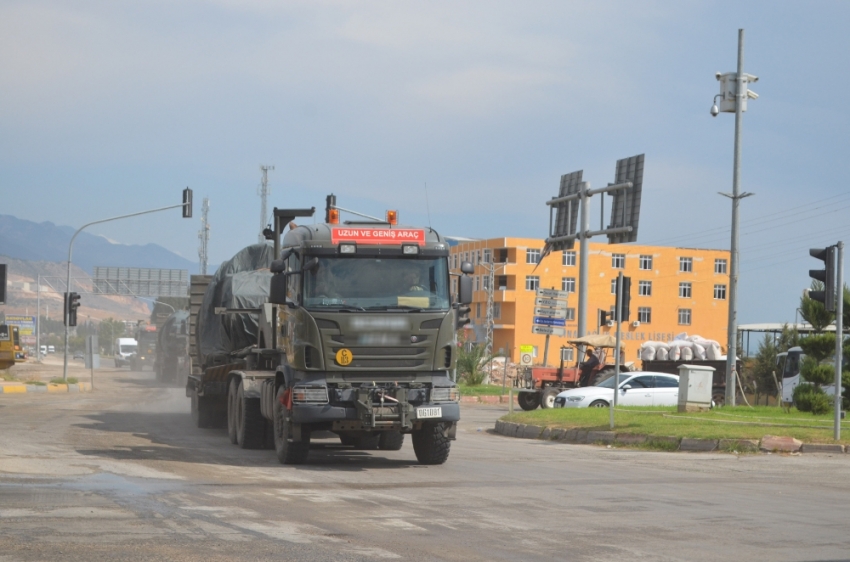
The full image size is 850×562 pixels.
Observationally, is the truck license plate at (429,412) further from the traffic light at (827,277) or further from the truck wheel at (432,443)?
the traffic light at (827,277)

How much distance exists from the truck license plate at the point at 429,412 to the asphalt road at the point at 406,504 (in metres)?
0.72

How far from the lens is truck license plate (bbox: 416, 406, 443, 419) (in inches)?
509

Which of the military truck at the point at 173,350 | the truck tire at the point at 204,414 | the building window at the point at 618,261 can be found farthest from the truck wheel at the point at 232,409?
the building window at the point at 618,261

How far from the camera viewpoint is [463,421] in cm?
2655

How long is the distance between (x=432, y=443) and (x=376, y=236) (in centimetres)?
285

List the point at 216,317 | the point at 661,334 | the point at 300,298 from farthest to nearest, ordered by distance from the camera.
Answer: the point at 661,334 < the point at 216,317 < the point at 300,298

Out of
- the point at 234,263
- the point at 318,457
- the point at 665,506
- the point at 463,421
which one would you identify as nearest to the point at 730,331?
the point at 463,421

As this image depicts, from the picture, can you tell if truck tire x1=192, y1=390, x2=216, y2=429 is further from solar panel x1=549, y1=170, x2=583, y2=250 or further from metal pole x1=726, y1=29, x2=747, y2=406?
solar panel x1=549, y1=170, x2=583, y2=250

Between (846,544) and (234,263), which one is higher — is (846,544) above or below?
below

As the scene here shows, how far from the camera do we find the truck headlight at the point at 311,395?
502 inches

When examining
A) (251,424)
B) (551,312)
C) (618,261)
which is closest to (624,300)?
(251,424)

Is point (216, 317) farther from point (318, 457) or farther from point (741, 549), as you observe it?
point (741, 549)

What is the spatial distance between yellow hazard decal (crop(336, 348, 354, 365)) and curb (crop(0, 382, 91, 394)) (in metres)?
26.6

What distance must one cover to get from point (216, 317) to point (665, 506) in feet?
39.1
